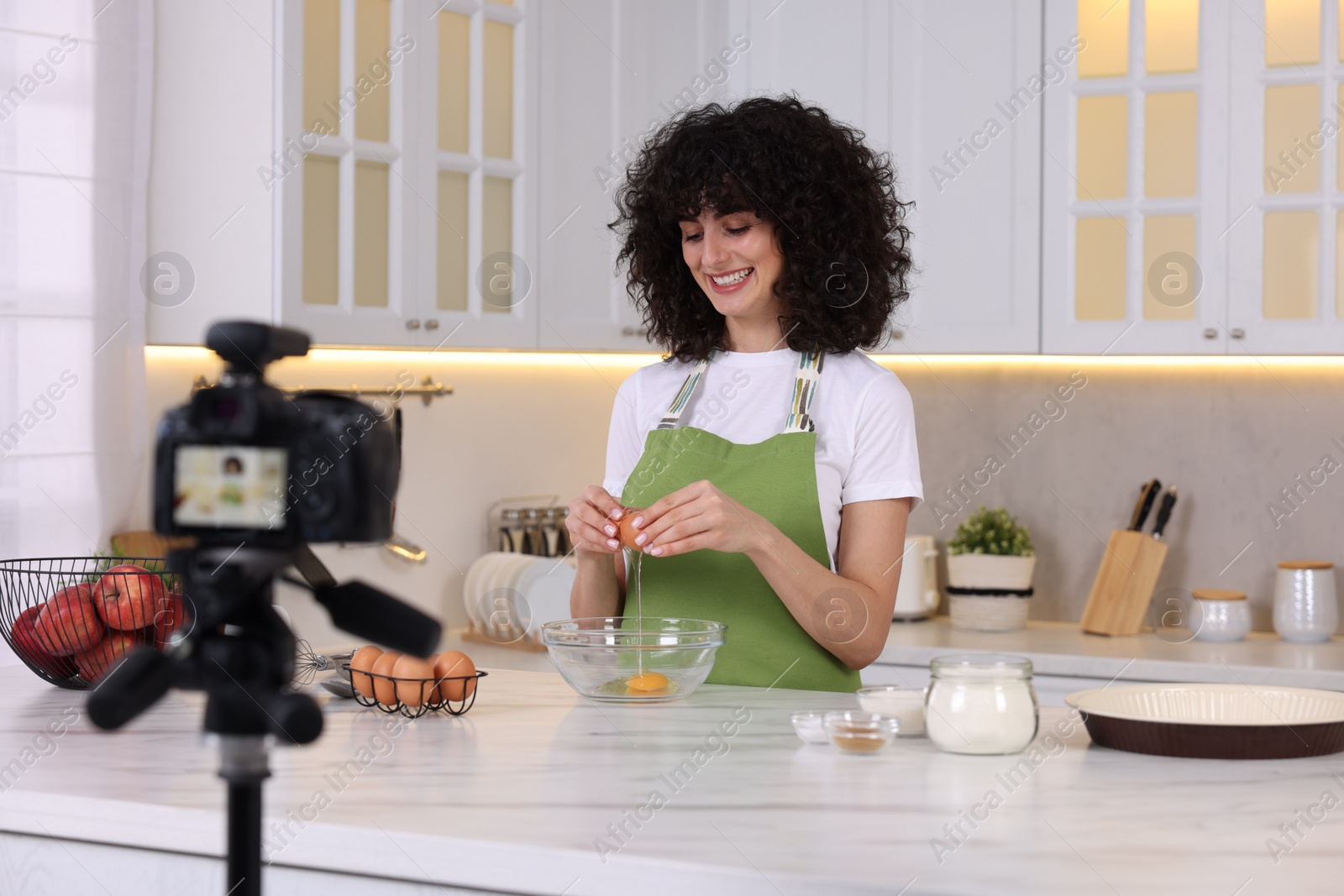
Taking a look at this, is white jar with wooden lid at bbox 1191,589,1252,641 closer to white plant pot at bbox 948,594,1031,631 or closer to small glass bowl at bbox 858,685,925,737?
white plant pot at bbox 948,594,1031,631

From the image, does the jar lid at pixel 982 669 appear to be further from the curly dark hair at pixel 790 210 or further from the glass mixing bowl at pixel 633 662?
the curly dark hair at pixel 790 210

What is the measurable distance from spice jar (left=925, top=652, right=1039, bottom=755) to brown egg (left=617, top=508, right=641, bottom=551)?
0.42 m

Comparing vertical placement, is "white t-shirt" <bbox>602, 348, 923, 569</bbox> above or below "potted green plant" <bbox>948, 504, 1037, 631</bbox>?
above

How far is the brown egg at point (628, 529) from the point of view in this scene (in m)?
1.57

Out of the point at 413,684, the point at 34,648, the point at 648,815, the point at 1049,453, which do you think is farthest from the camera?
the point at 1049,453

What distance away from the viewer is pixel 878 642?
1.73 m

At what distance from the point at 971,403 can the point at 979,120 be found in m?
0.74

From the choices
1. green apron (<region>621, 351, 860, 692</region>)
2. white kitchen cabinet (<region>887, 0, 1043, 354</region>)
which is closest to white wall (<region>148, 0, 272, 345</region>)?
green apron (<region>621, 351, 860, 692</region>)

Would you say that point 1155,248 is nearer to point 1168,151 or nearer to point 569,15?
point 1168,151

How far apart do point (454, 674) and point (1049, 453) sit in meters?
2.23

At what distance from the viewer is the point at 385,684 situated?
1.45 m

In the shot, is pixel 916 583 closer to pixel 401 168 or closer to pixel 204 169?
pixel 401 168

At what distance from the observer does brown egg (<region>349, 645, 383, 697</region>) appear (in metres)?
1.46

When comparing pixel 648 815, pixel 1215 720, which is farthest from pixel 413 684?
pixel 1215 720
